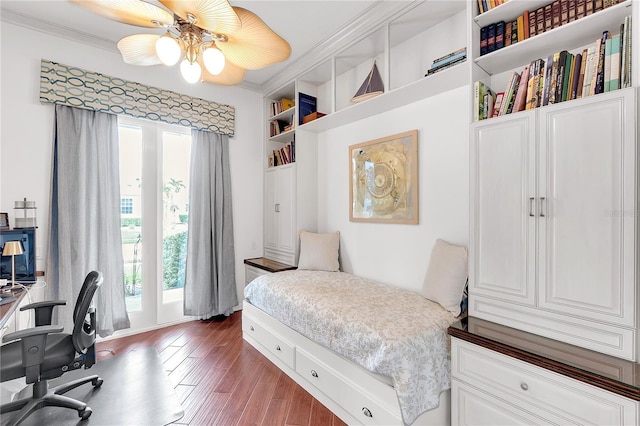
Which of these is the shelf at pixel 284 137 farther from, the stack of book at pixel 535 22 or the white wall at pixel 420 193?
the stack of book at pixel 535 22

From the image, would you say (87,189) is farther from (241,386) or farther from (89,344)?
(241,386)

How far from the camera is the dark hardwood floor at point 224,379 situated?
6.35 feet

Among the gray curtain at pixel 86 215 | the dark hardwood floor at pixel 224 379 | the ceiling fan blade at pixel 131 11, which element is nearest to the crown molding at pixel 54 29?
the gray curtain at pixel 86 215

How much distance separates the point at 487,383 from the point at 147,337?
126 inches

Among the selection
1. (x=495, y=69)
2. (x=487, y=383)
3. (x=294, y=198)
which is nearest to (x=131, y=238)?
(x=294, y=198)

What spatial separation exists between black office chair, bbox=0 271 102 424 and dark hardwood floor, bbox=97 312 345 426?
0.69 meters

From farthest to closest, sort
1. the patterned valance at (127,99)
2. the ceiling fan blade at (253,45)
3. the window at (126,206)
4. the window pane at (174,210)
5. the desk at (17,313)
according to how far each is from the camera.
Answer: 1. the window pane at (174,210)
2. the window at (126,206)
3. the patterned valance at (127,99)
4. the desk at (17,313)
5. the ceiling fan blade at (253,45)

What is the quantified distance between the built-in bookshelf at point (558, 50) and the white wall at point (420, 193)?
29 centimetres

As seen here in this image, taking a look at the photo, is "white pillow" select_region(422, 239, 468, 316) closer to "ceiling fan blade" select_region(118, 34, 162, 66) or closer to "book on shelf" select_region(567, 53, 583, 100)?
"book on shelf" select_region(567, 53, 583, 100)

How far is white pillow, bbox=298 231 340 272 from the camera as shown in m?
3.17

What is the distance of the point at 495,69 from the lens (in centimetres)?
191

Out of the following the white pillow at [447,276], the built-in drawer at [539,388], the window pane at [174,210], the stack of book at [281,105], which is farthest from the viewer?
the stack of book at [281,105]

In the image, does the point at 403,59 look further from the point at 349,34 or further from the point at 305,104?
the point at 305,104

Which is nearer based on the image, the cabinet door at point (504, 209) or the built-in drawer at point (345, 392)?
the cabinet door at point (504, 209)
